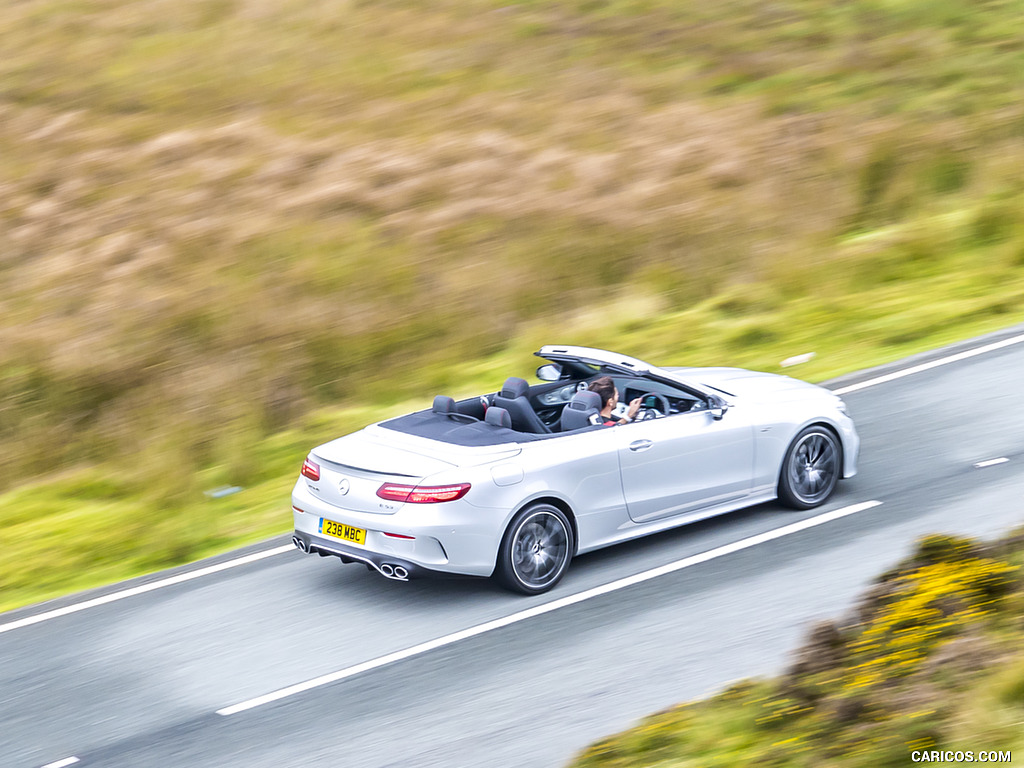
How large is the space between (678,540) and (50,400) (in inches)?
323

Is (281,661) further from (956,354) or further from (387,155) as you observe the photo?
(387,155)

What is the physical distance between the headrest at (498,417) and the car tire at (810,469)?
7.46 feet

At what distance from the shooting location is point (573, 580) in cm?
828

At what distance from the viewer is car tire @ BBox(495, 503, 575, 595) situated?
782 centimetres

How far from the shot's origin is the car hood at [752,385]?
30.0 ft

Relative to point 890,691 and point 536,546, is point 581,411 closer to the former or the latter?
point 536,546

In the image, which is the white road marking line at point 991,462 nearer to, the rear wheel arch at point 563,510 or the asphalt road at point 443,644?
the asphalt road at point 443,644

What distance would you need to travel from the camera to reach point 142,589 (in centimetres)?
916

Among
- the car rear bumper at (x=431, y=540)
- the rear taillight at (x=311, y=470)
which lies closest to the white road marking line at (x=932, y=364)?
the car rear bumper at (x=431, y=540)

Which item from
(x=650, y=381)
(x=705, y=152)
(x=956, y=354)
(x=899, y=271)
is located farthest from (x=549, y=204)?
(x=650, y=381)

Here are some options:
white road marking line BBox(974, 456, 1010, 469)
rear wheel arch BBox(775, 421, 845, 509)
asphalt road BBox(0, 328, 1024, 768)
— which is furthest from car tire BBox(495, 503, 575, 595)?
white road marking line BBox(974, 456, 1010, 469)

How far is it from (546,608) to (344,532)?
1428 mm

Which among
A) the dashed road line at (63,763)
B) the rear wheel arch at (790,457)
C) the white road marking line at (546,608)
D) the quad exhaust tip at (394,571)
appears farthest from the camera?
the rear wheel arch at (790,457)

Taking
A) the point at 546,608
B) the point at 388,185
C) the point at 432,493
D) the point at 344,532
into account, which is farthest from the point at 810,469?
the point at 388,185
